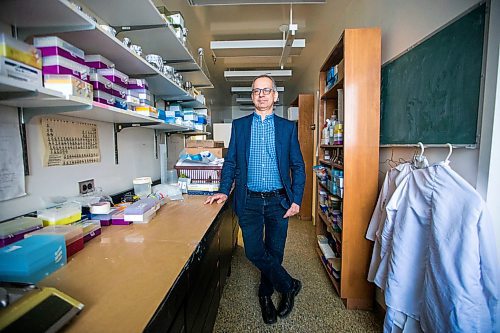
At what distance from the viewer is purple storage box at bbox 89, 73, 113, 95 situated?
98 centimetres

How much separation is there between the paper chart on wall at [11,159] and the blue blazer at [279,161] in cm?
103

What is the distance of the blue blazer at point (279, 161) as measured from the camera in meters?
1.55

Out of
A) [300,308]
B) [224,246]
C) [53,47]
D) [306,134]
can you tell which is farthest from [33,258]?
[306,134]

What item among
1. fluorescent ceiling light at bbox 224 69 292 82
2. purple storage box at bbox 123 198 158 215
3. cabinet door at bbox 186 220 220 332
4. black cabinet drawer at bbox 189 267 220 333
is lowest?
black cabinet drawer at bbox 189 267 220 333

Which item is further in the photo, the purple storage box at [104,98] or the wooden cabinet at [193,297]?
the purple storage box at [104,98]

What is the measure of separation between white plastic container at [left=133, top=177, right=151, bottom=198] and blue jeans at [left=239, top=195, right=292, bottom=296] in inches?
27.5

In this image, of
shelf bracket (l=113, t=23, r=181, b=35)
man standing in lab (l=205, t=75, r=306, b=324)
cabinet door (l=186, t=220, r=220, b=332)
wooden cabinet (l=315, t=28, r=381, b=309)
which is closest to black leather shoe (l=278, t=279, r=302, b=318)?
man standing in lab (l=205, t=75, r=306, b=324)

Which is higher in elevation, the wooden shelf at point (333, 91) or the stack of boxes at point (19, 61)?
the wooden shelf at point (333, 91)

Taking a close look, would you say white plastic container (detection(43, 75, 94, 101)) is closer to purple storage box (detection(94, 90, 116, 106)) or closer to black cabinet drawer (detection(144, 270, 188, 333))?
purple storage box (detection(94, 90, 116, 106))

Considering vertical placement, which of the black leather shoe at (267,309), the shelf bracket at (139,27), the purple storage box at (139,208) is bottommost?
the black leather shoe at (267,309)

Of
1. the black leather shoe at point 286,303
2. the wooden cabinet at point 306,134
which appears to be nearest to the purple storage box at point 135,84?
the black leather shoe at point 286,303

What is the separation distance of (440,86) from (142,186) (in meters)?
1.90

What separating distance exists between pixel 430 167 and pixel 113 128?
1.82 m

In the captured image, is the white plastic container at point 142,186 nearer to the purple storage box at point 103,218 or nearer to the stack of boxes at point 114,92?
the purple storage box at point 103,218
